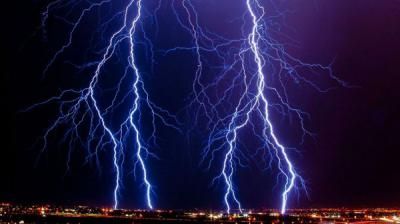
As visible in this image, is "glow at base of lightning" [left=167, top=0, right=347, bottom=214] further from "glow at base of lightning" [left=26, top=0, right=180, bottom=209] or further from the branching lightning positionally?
"glow at base of lightning" [left=26, top=0, right=180, bottom=209]

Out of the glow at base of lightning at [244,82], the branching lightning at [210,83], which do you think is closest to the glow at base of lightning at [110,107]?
the branching lightning at [210,83]

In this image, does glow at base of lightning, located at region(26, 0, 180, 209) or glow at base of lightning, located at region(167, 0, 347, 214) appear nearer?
glow at base of lightning, located at region(167, 0, 347, 214)

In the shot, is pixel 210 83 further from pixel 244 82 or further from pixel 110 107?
pixel 110 107

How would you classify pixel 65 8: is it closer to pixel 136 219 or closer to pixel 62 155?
pixel 62 155

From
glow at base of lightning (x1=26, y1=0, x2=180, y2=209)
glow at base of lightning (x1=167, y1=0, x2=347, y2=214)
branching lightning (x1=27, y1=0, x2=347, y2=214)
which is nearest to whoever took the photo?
glow at base of lightning (x1=167, y1=0, x2=347, y2=214)

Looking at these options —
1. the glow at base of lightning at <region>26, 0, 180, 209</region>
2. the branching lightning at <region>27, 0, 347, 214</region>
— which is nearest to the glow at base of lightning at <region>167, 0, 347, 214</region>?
the branching lightning at <region>27, 0, 347, 214</region>

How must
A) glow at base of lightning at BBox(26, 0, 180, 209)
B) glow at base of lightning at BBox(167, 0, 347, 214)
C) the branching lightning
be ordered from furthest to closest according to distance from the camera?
glow at base of lightning at BBox(26, 0, 180, 209), the branching lightning, glow at base of lightning at BBox(167, 0, 347, 214)

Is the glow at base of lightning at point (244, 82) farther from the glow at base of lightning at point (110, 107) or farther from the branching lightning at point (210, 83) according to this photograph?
the glow at base of lightning at point (110, 107)

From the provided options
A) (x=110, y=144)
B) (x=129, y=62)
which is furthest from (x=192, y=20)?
(x=110, y=144)
